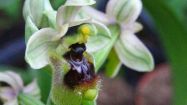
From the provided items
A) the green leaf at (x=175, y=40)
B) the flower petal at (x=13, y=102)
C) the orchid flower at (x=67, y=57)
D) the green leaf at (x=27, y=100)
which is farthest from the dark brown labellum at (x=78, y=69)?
the green leaf at (x=175, y=40)

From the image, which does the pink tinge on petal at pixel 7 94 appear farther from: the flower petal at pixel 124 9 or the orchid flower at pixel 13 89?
the flower petal at pixel 124 9

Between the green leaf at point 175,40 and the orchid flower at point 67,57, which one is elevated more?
the orchid flower at point 67,57

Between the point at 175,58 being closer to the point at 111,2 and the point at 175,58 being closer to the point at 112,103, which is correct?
the point at 111,2

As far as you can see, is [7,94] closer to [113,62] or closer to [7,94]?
[7,94]

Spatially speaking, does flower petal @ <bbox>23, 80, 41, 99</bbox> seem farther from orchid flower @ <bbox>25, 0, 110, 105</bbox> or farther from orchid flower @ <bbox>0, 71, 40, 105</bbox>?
orchid flower @ <bbox>25, 0, 110, 105</bbox>

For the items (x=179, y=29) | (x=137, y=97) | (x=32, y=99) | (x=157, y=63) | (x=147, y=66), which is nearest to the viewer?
(x=32, y=99)

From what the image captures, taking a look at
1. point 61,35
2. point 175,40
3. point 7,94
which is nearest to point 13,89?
point 7,94

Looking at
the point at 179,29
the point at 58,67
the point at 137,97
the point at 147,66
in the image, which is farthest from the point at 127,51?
the point at 137,97

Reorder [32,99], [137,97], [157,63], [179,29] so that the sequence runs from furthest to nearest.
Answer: [157,63], [137,97], [179,29], [32,99]
